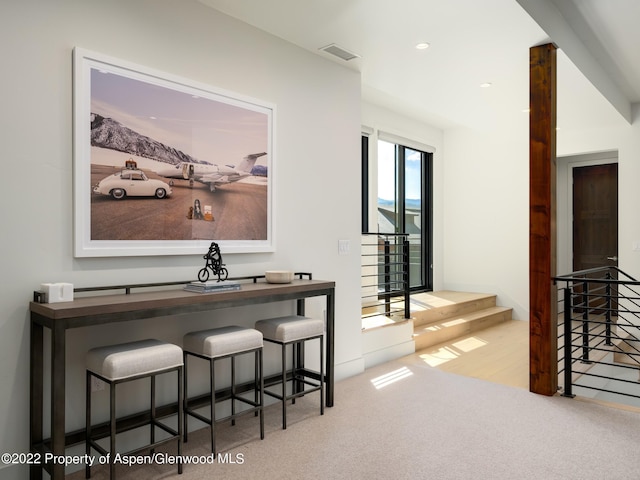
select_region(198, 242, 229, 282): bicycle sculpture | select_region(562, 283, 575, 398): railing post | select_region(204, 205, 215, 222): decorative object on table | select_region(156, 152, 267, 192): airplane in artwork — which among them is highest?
select_region(156, 152, 267, 192): airplane in artwork

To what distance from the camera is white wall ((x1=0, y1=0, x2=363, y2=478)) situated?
2260 mm

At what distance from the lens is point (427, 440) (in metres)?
2.82

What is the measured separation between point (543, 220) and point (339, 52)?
2.04 meters

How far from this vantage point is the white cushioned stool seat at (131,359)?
7.16 feet

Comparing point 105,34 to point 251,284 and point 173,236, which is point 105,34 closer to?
point 173,236

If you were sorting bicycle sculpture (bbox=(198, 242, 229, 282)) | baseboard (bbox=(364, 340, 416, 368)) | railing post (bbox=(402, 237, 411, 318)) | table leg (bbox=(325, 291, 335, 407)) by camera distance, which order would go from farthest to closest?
1. railing post (bbox=(402, 237, 411, 318))
2. baseboard (bbox=(364, 340, 416, 368))
3. table leg (bbox=(325, 291, 335, 407))
4. bicycle sculpture (bbox=(198, 242, 229, 282))

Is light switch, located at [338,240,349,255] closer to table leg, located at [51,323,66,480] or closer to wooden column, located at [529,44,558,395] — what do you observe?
wooden column, located at [529,44,558,395]

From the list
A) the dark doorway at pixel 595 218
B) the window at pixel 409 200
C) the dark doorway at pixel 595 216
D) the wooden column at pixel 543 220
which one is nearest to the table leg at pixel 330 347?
the wooden column at pixel 543 220

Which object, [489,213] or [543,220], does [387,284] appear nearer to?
[543,220]

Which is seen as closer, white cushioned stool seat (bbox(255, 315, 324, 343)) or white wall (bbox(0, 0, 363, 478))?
white wall (bbox(0, 0, 363, 478))

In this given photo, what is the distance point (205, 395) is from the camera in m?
3.01

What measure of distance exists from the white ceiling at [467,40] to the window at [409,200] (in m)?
1.35

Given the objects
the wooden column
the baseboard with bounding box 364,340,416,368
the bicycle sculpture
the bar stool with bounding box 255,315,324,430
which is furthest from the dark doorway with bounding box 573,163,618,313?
the bicycle sculpture

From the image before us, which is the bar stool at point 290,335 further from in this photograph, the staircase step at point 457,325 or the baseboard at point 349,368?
the staircase step at point 457,325
